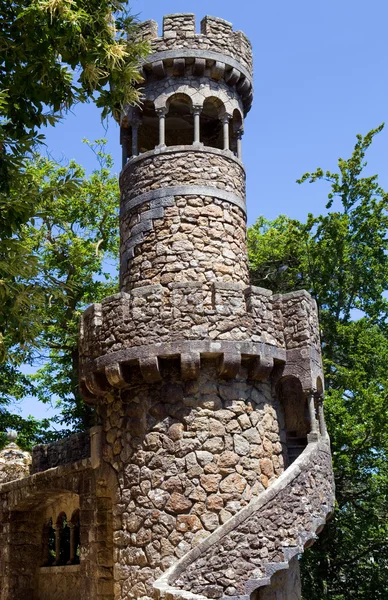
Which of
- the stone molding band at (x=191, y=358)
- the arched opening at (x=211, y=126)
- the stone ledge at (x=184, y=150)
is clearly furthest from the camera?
the arched opening at (x=211, y=126)

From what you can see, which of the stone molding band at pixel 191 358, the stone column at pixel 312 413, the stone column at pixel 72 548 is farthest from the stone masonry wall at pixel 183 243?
the stone column at pixel 72 548

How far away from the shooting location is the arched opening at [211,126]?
42.9 ft

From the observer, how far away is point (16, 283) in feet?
25.3

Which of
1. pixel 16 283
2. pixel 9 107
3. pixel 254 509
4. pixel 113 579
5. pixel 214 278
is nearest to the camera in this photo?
pixel 16 283

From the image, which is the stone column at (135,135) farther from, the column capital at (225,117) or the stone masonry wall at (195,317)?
the stone masonry wall at (195,317)

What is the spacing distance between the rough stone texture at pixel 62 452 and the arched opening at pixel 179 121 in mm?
5672

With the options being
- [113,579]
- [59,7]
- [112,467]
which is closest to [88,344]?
[112,467]

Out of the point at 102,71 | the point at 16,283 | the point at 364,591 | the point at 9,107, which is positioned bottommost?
the point at 364,591

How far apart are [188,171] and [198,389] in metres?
3.52

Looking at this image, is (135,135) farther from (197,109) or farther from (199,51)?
(199,51)

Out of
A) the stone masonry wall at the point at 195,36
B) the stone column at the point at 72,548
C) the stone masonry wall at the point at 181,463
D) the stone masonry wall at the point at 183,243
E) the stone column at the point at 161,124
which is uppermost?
the stone masonry wall at the point at 195,36

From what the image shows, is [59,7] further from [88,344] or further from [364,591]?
[364,591]

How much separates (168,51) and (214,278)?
3840mm

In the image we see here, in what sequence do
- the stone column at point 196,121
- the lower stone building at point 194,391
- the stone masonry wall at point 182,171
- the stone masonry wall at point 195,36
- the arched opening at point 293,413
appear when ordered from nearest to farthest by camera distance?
the lower stone building at point 194,391 → the arched opening at point 293,413 → the stone masonry wall at point 182,171 → the stone column at point 196,121 → the stone masonry wall at point 195,36
